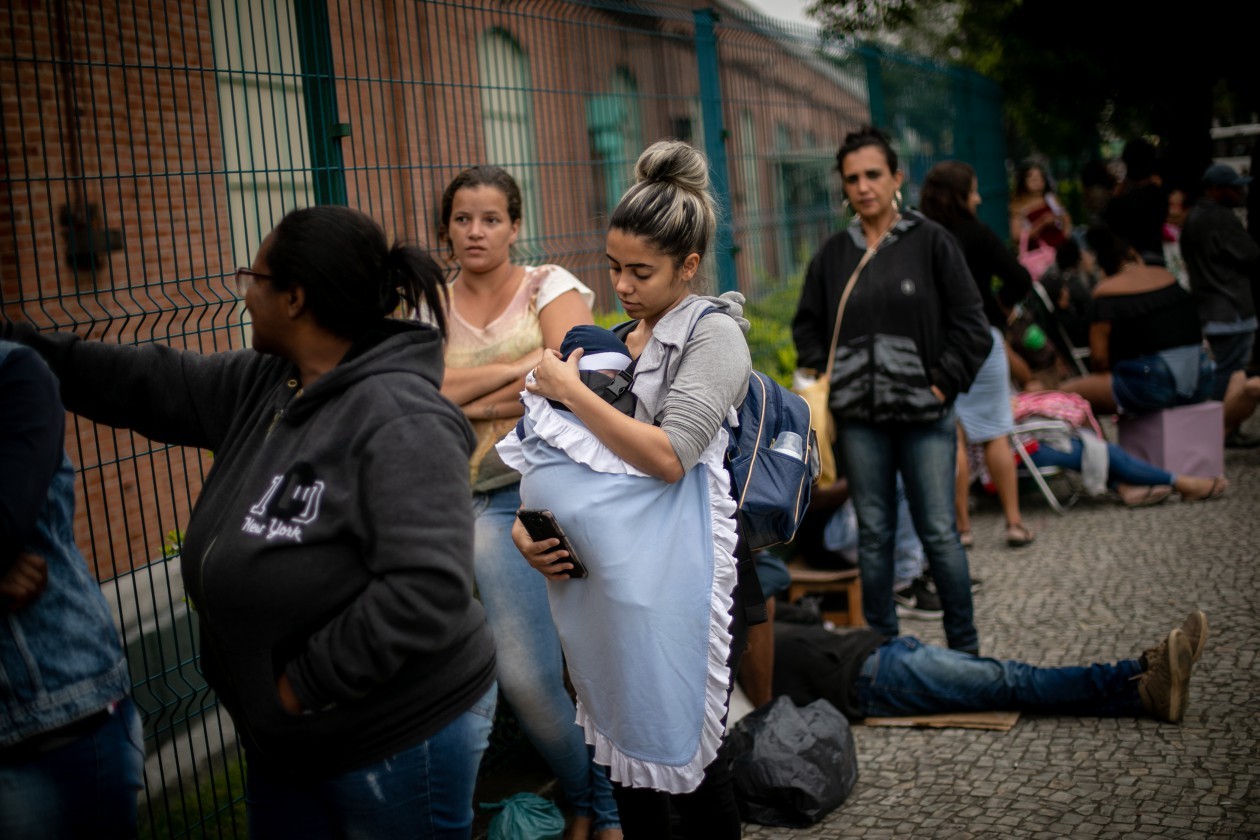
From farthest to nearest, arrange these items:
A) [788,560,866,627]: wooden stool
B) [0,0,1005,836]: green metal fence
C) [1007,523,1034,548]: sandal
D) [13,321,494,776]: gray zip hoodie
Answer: [1007,523,1034,548]: sandal → [788,560,866,627]: wooden stool → [0,0,1005,836]: green metal fence → [13,321,494,776]: gray zip hoodie

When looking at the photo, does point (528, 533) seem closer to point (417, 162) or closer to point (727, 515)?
point (727, 515)

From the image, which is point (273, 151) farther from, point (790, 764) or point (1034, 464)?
point (1034, 464)

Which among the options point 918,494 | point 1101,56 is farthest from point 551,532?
point 1101,56

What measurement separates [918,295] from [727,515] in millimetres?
2245

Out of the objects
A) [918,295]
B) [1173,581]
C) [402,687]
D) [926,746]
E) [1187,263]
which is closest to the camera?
[402,687]

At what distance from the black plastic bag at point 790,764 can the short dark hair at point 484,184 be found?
1.92 m

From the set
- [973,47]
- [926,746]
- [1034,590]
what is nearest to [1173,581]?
[1034,590]

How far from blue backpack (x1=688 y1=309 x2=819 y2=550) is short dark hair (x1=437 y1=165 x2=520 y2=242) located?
4.01ft

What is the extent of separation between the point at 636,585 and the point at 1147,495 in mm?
5795

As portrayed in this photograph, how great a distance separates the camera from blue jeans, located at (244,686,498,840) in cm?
219

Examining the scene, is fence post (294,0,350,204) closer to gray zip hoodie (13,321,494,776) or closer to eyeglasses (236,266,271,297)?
eyeglasses (236,266,271,297)

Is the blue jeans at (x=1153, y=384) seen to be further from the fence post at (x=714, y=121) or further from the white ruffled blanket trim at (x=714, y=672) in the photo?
the white ruffled blanket trim at (x=714, y=672)

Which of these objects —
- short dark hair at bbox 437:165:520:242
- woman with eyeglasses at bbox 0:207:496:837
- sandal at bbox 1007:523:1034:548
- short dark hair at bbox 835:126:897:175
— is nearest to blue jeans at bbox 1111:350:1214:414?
sandal at bbox 1007:523:1034:548

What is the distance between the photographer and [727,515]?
2.76 m
